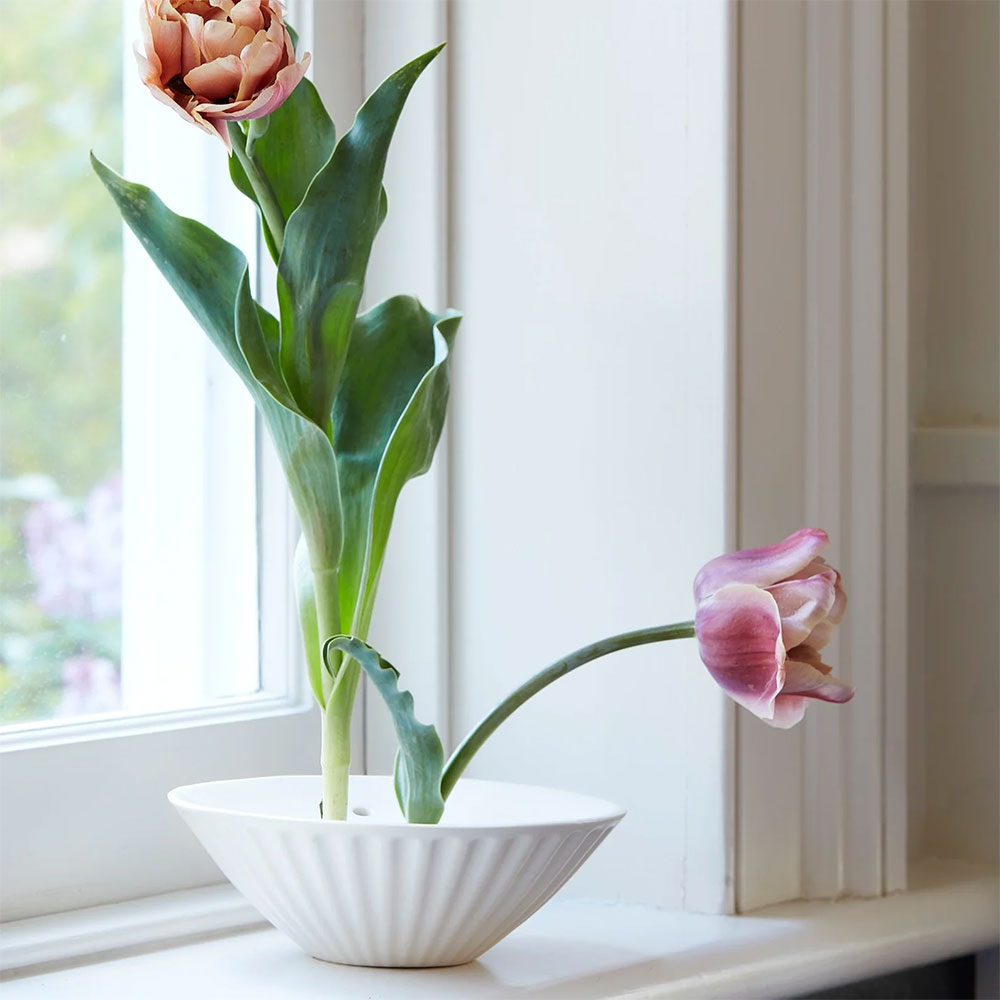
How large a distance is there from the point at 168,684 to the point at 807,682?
439 mm

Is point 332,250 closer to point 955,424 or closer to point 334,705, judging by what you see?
point 334,705

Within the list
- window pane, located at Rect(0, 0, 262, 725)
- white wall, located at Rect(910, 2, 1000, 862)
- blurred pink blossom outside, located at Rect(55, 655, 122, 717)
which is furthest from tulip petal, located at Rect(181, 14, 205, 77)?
white wall, located at Rect(910, 2, 1000, 862)

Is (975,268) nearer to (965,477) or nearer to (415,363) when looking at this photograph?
(965,477)

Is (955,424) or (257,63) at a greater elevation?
(257,63)

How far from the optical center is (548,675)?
68 centimetres

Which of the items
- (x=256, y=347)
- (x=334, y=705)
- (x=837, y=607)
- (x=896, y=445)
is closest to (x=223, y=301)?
(x=256, y=347)

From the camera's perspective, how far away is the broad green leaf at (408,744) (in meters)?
0.63

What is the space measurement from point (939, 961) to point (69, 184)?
0.72 m

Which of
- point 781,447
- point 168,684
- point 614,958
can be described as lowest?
point 614,958

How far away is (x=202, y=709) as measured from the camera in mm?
880

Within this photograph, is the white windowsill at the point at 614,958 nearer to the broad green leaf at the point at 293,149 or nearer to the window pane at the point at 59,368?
the window pane at the point at 59,368

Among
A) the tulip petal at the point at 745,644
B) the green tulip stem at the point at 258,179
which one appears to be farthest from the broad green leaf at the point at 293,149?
the tulip petal at the point at 745,644

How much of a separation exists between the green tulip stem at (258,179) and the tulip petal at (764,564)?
253mm

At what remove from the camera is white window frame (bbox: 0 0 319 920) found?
792 millimetres
